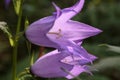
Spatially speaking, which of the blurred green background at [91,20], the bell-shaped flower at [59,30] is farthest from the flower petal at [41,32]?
the blurred green background at [91,20]

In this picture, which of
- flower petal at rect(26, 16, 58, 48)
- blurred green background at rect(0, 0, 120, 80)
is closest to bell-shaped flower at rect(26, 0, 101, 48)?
flower petal at rect(26, 16, 58, 48)

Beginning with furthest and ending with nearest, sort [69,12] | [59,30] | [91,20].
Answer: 1. [91,20]
2. [59,30]
3. [69,12]

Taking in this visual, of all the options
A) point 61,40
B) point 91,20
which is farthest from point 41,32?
point 91,20

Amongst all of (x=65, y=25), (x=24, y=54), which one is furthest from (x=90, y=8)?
(x=65, y=25)

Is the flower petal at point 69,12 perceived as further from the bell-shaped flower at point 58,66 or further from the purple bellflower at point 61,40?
the bell-shaped flower at point 58,66

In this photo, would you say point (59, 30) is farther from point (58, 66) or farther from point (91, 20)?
point (91, 20)
